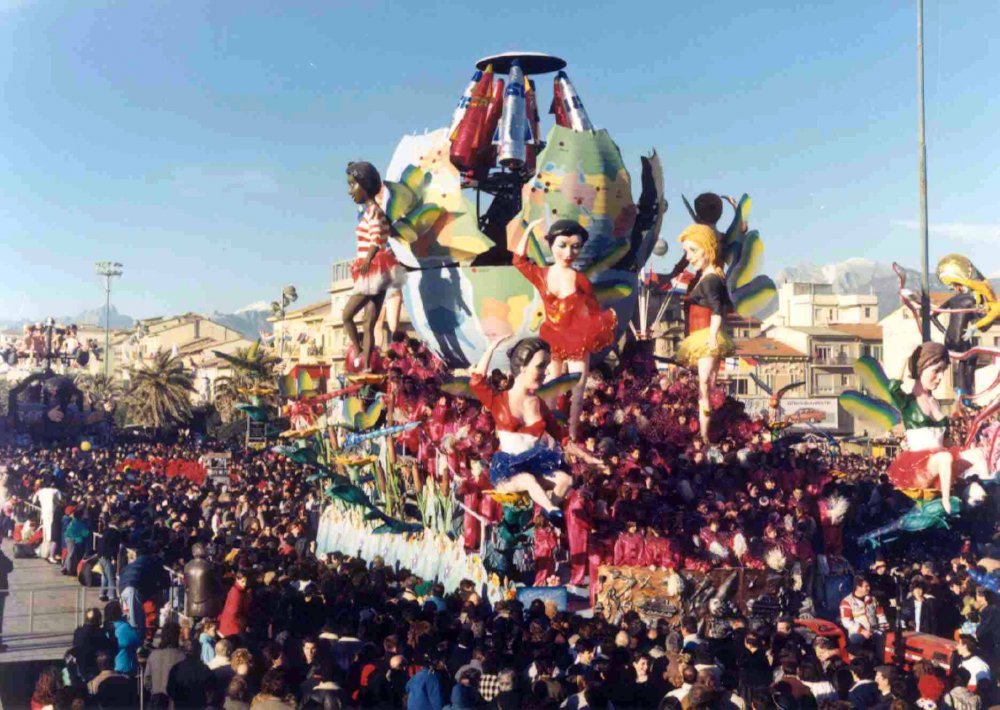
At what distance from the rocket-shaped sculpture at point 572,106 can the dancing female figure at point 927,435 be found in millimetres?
8008

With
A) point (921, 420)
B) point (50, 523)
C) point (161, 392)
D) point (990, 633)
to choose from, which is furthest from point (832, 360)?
point (990, 633)

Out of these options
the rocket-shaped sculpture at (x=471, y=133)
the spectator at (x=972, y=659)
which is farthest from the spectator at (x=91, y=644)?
the rocket-shaped sculpture at (x=471, y=133)

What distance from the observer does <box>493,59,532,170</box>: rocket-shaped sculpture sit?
19359 millimetres

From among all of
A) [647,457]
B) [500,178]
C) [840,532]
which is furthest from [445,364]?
[840,532]

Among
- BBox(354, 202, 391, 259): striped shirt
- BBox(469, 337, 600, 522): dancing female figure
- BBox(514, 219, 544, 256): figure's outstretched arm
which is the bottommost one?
BBox(469, 337, 600, 522): dancing female figure

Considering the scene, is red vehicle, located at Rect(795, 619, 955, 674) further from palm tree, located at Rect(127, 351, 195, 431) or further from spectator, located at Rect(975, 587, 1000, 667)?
palm tree, located at Rect(127, 351, 195, 431)

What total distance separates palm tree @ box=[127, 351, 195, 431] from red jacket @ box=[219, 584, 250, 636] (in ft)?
114

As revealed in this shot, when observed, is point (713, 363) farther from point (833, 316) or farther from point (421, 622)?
point (833, 316)

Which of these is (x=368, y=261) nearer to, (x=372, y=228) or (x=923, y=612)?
(x=372, y=228)

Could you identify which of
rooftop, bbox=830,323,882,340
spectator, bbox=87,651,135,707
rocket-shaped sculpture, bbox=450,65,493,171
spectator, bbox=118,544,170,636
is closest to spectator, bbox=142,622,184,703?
spectator, bbox=87,651,135,707

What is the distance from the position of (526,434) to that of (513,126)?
899cm

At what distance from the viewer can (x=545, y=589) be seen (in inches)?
519

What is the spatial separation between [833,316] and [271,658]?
4002cm

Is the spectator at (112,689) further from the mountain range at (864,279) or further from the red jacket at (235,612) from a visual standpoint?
the mountain range at (864,279)
